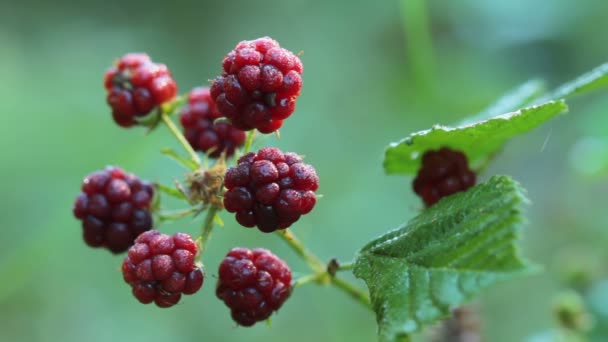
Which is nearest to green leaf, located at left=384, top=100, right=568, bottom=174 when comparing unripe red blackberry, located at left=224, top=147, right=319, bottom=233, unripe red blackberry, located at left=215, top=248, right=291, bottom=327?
unripe red blackberry, located at left=224, top=147, right=319, bottom=233

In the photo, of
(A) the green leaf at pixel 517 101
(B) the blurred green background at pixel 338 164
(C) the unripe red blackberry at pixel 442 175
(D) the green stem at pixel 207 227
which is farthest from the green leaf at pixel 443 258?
(B) the blurred green background at pixel 338 164

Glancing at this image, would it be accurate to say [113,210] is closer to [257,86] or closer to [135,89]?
[135,89]

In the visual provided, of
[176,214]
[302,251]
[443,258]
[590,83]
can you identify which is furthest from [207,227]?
[590,83]

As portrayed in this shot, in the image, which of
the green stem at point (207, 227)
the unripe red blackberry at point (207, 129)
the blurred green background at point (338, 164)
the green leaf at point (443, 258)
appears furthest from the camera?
the blurred green background at point (338, 164)

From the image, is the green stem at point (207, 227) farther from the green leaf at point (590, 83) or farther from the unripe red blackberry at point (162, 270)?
the green leaf at point (590, 83)

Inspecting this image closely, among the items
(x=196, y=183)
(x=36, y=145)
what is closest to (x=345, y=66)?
(x=36, y=145)

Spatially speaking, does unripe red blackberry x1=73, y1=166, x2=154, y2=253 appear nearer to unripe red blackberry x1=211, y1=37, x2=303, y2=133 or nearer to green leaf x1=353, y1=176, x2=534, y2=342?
unripe red blackberry x1=211, y1=37, x2=303, y2=133
